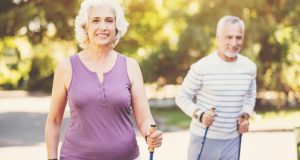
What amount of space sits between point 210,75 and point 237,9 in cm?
1678

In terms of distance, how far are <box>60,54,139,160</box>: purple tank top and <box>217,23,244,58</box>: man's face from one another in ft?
7.04

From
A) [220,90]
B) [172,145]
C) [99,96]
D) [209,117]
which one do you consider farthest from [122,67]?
[172,145]

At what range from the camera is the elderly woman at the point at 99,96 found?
349 cm

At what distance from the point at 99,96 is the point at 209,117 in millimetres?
2052

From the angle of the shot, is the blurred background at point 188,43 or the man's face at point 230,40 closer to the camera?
the man's face at point 230,40

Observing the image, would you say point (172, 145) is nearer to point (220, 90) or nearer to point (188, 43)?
point (220, 90)

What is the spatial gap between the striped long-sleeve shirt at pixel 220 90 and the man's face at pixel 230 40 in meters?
0.08

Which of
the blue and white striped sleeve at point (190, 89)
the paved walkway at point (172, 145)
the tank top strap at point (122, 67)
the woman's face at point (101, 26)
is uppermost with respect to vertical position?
the woman's face at point (101, 26)

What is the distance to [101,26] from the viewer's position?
143 inches

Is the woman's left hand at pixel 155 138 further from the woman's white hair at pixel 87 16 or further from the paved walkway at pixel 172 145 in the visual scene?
the paved walkway at pixel 172 145

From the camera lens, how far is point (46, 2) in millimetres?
23266

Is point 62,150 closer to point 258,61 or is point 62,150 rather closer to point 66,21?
point 258,61

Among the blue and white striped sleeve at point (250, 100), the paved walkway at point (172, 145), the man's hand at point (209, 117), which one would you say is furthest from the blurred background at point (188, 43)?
the man's hand at point (209, 117)

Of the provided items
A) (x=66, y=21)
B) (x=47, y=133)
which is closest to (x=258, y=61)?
(x=66, y=21)
